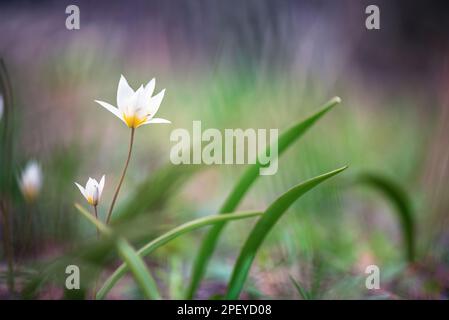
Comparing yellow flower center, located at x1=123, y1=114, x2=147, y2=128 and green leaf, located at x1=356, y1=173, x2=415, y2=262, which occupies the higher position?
yellow flower center, located at x1=123, y1=114, x2=147, y2=128

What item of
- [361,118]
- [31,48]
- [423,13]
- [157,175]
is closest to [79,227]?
[157,175]

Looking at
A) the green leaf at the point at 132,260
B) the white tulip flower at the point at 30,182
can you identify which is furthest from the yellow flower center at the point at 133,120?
the white tulip flower at the point at 30,182

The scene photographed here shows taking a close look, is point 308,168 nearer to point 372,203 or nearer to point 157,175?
point 157,175

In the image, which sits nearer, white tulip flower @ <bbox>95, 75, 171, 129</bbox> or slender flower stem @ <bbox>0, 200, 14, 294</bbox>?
white tulip flower @ <bbox>95, 75, 171, 129</bbox>

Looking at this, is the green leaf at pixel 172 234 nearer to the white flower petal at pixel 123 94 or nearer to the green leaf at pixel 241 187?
the green leaf at pixel 241 187

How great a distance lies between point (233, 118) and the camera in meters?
1.10

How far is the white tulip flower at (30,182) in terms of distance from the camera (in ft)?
2.95

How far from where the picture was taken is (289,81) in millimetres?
1157

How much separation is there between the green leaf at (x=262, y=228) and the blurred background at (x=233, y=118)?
15 cm

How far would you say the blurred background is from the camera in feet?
3.10

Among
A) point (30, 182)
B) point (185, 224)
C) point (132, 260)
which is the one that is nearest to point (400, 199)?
point (185, 224)

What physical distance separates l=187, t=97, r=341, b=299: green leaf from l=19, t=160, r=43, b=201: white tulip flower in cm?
36

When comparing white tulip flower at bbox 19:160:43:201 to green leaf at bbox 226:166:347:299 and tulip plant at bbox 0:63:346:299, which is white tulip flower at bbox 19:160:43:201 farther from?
green leaf at bbox 226:166:347:299

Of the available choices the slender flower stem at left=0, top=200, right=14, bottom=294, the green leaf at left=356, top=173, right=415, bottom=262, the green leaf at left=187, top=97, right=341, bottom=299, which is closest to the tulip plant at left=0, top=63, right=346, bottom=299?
the green leaf at left=187, top=97, right=341, bottom=299
